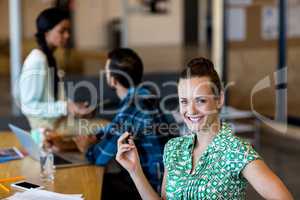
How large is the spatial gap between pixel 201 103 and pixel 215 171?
0.27m

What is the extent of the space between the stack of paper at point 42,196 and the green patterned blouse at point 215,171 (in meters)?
0.46

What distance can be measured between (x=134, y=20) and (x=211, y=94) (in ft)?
41.9

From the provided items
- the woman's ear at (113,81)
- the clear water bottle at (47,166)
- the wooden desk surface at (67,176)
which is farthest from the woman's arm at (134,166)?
the woman's ear at (113,81)

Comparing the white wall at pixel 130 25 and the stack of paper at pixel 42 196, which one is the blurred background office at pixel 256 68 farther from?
the white wall at pixel 130 25

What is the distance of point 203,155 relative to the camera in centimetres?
212

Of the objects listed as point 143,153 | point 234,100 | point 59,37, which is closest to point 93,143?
point 143,153

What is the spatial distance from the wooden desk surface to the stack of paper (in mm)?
58

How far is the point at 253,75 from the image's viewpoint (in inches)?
292

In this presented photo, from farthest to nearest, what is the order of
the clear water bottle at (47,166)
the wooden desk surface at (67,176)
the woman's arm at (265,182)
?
the clear water bottle at (47,166) < the wooden desk surface at (67,176) < the woman's arm at (265,182)

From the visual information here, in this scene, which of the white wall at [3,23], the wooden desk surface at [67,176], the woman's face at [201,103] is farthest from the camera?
the white wall at [3,23]

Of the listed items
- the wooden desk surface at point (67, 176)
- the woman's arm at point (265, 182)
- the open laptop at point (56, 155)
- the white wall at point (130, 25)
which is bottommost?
the wooden desk surface at point (67, 176)

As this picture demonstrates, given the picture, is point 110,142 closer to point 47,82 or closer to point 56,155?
point 56,155

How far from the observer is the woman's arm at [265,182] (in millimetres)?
1852

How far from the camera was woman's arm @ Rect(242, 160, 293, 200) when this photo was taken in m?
1.85
